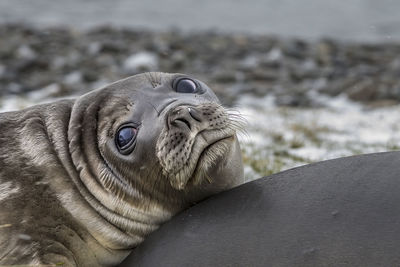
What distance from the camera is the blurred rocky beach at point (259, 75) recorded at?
28.7ft

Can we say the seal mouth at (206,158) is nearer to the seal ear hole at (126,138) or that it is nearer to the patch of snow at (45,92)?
the seal ear hole at (126,138)

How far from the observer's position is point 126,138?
4.10 meters

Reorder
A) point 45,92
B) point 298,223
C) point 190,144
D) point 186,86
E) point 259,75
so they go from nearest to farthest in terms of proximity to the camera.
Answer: point 298,223, point 190,144, point 186,86, point 45,92, point 259,75

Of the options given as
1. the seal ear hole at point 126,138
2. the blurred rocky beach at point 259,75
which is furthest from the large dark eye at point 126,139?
the blurred rocky beach at point 259,75

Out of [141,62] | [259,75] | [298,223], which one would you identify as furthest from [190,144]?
[141,62]

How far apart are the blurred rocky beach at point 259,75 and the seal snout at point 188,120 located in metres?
2.66

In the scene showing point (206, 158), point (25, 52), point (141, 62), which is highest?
point (206, 158)

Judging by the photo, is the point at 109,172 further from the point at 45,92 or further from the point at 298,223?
the point at 45,92

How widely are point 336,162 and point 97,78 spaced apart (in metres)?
10.6

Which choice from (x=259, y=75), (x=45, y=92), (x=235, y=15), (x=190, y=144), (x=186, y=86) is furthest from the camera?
(x=235, y=15)

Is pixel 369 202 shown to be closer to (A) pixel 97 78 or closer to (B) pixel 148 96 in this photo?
(B) pixel 148 96

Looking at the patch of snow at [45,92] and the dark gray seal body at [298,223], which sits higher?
the dark gray seal body at [298,223]

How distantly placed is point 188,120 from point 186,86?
0.69m

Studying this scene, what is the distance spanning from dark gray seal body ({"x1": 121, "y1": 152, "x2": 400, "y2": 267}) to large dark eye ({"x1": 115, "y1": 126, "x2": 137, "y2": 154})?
1.59 ft
